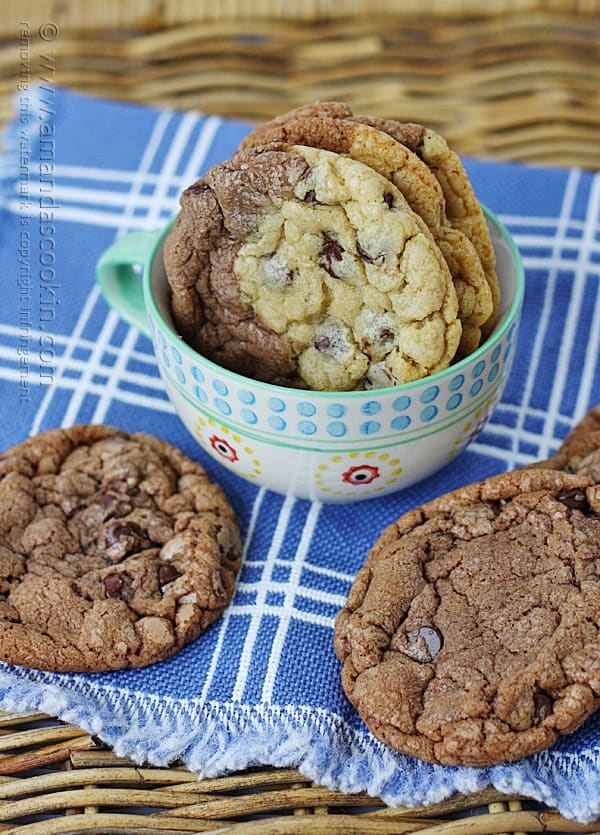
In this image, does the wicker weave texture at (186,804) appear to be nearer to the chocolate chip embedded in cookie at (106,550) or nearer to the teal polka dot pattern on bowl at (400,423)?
the chocolate chip embedded in cookie at (106,550)

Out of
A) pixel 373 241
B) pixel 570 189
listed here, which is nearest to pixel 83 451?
pixel 373 241

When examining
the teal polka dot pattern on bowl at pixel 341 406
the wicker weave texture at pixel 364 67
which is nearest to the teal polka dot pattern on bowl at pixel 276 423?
the teal polka dot pattern on bowl at pixel 341 406

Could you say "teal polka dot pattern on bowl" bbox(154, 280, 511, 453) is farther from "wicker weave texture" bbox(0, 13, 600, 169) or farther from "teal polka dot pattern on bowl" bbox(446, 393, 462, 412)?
"wicker weave texture" bbox(0, 13, 600, 169)

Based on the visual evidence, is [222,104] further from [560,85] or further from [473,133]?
[560,85]

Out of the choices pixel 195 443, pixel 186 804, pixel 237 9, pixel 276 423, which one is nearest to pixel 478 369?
pixel 276 423

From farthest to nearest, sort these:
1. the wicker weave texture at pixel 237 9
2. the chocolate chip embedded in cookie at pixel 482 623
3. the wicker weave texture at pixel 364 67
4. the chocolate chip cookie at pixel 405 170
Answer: the wicker weave texture at pixel 237 9, the wicker weave texture at pixel 364 67, the chocolate chip cookie at pixel 405 170, the chocolate chip embedded in cookie at pixel 482 623
